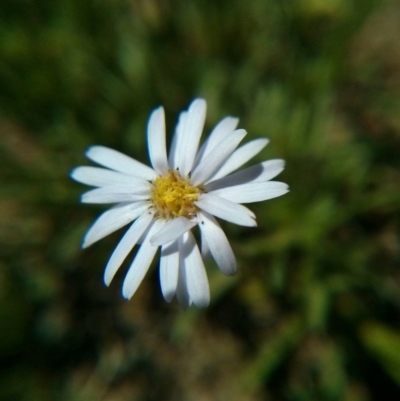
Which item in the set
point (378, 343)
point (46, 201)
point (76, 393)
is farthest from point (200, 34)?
point (76, 393)

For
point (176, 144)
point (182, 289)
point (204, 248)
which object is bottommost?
point (182, 289)

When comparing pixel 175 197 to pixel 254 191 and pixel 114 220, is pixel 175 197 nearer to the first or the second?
pixel 114 220

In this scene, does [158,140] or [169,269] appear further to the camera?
[158,140]

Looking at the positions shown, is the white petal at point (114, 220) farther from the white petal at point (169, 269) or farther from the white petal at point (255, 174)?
the white petal at point (255, 174)

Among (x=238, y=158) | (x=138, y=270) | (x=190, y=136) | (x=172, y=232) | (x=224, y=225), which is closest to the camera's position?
(x=172, y=232)

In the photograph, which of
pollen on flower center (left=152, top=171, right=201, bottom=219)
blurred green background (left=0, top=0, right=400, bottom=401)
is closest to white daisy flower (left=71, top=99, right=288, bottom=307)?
pollen on flower center (left=152, top=171, right=201, bottom=219)

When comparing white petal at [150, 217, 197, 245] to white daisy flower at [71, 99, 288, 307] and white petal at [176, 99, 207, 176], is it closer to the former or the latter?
white daisy flower at [71, 99, 288, 307]

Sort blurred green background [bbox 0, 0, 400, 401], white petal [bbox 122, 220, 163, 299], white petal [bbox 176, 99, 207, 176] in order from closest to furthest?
white petal [bbox 122, 220, 163, 299] < white petal [bbox 176, 99, 207, 176] < blurred green background [bbox 0, 0, 400, 401]

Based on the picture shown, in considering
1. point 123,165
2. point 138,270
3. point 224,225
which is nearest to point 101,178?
point 123,165

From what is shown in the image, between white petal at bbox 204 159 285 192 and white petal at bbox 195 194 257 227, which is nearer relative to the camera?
white petal at bbox 195 194 257 227
